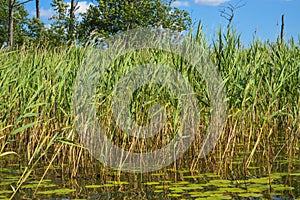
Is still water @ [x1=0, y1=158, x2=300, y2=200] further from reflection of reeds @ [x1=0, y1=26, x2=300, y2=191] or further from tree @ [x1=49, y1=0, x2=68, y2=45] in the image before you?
tree @ [x1=49, y1=0, x2=68, y2=45]

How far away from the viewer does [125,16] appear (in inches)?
709

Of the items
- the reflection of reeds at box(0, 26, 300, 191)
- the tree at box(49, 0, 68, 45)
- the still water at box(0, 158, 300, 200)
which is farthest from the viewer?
the tree at box(49, 0, 68, 45)

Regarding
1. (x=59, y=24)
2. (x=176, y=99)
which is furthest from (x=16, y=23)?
(x=176, y=99)

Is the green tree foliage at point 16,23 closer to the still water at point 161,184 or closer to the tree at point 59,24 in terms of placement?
the tree at point 59,24

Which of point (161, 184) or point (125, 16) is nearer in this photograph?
point (161, 184)

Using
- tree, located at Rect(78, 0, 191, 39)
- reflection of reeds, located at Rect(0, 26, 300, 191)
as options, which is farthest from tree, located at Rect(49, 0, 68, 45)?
reflection of reeds, located at Rect(0, 26, 300, 191)

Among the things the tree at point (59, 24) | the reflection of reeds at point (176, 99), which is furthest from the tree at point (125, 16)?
the reflection of reeds at point (176, 99)

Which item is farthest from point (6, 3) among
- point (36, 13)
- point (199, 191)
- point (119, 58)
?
point (199, 191)

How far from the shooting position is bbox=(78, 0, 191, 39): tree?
1817 centimetres

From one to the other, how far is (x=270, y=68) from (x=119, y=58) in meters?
1.63

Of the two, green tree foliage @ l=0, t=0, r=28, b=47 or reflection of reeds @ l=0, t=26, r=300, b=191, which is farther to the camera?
green tree foliage @ l=0, t=0, r=28, b=47

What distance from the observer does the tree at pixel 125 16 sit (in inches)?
715

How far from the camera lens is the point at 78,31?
18297 millimetres

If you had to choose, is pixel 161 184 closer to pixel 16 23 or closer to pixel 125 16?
pixel 125 16
